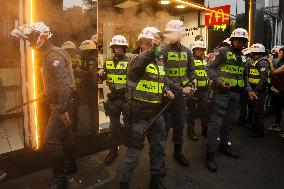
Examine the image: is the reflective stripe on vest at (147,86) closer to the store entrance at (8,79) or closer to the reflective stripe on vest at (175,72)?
the reflective stripe on vest at (175,72)

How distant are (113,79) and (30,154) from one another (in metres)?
1.93

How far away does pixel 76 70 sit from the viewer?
17.8ft

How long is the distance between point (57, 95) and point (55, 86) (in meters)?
0.13

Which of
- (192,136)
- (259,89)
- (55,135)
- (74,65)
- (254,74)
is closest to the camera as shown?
(55,135)

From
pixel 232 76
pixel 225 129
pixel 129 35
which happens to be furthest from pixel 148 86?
pixel 129 35

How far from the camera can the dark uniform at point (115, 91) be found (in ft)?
16.8

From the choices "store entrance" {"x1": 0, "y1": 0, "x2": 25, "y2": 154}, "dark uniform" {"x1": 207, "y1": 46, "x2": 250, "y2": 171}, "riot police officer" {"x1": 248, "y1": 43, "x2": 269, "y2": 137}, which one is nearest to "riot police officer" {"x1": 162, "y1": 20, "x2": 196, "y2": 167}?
"dark uniform" {"x1": 207, "y1": 46, "x2": 250, "y2": 171}

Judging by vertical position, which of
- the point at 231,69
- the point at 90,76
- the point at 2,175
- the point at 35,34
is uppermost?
the point at 35,34

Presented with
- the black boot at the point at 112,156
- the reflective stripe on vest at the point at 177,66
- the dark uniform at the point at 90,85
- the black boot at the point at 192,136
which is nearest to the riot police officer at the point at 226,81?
the reflective stripe on vest at the point at 177,66

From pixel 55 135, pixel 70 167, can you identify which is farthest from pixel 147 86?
pixel 70 167

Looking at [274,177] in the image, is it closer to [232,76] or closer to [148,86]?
[232,76]

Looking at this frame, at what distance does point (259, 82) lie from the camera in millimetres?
6527

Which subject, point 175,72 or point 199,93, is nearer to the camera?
point 175,72

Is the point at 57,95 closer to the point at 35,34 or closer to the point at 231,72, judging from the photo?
the point at 35,34
